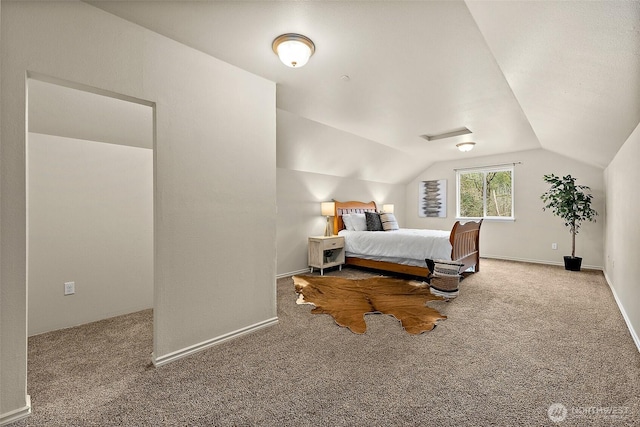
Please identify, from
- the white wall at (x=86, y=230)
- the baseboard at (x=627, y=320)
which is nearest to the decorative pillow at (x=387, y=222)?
the baseboard at (x=627, y=320)

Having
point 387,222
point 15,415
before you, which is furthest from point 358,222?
point 15,415

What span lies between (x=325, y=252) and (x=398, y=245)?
1.29 meters

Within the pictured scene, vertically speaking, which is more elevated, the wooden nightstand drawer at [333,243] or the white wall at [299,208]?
the white wall at [299,208]

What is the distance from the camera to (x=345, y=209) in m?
5.68

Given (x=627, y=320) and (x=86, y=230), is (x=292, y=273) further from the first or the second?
(x=627, y=320)

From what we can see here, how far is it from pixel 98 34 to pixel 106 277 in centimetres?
222

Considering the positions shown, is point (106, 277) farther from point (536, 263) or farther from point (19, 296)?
point (536, 263)

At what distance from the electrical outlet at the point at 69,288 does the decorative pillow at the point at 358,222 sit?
13.1ft

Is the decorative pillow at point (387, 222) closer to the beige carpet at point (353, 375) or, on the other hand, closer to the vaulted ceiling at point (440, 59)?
the vaulted ceiling at point (440, 59)

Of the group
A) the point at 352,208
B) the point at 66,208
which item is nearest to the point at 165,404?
the point at 66,208

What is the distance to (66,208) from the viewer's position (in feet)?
8.78

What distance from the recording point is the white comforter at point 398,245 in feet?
13.6

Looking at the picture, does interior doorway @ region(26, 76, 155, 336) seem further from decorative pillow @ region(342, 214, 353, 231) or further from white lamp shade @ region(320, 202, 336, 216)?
decorative pillow @ region(342, 214, 353, 231)

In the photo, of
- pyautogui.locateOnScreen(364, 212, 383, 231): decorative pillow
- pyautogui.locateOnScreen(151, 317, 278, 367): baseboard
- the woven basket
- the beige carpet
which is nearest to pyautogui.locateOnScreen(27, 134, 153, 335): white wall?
the beige carpet
